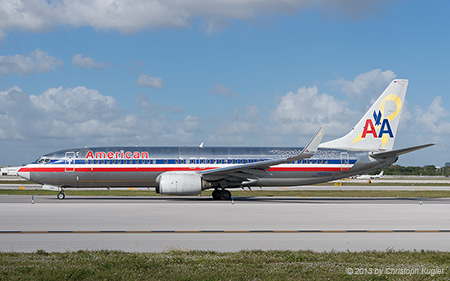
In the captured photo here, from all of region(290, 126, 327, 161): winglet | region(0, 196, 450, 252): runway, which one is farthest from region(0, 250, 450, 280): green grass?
region(290, 126, 327, 161): winglet

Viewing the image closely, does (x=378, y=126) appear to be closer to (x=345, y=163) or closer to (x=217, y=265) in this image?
(x=345, y=163)

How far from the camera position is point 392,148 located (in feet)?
121

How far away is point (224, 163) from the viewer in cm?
Answer: 3516

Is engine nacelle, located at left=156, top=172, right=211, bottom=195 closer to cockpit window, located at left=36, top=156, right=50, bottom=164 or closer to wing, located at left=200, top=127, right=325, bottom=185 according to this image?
wing, located at left=200, top=127, right=325, bottom=185

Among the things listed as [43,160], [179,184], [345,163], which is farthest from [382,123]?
[43,160]

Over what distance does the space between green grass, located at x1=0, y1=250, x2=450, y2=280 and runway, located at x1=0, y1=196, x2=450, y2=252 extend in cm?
136

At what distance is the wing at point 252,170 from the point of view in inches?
1248

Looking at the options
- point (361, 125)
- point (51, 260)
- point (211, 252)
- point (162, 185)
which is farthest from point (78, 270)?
point (361, 125)

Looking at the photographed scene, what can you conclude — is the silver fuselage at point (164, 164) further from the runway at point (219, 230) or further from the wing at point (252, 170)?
the runway at point (219, 230)

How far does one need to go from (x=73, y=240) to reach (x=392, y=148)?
28339 mm

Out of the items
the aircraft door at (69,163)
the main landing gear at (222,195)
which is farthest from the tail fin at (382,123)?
the aircraft door at (69,163)

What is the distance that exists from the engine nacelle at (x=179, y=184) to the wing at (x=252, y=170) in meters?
0.99

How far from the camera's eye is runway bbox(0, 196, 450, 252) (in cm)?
1357

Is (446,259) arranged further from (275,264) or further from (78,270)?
(78,270)
